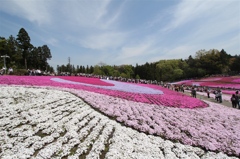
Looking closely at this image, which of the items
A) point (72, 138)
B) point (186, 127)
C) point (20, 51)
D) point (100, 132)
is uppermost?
point (20, 51)

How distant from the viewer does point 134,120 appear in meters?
8.21

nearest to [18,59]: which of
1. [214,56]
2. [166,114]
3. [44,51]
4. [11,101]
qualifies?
[44,51]

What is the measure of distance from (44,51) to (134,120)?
274 feet

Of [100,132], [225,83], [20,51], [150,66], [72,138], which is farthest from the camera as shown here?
[150,66]

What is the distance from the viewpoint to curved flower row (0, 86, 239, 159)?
16.1ft

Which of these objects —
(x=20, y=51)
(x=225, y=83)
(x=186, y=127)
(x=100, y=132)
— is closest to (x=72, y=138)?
(x=100, y=132)

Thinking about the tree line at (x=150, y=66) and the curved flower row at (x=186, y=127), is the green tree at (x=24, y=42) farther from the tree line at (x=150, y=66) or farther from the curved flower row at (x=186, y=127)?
the curved flower row at (x=186, y=127)

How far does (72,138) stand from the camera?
226 inches

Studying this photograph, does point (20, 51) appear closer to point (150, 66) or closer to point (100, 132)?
point (150, 66)

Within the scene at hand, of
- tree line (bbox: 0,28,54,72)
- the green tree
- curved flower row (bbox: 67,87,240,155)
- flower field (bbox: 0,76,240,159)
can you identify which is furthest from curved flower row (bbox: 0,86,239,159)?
the green tree

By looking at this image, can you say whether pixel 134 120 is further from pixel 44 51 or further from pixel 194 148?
pixel 44 51

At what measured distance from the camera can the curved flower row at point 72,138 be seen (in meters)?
4.92

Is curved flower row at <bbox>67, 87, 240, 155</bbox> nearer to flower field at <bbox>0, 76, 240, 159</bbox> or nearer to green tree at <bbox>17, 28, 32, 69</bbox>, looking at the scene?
flower field at <bbox>0, 76, 240, 159</bbox>

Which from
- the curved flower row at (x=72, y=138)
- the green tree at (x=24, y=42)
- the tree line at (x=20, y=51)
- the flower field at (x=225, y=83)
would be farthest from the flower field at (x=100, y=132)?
the green tree at (x=24, y=42)
